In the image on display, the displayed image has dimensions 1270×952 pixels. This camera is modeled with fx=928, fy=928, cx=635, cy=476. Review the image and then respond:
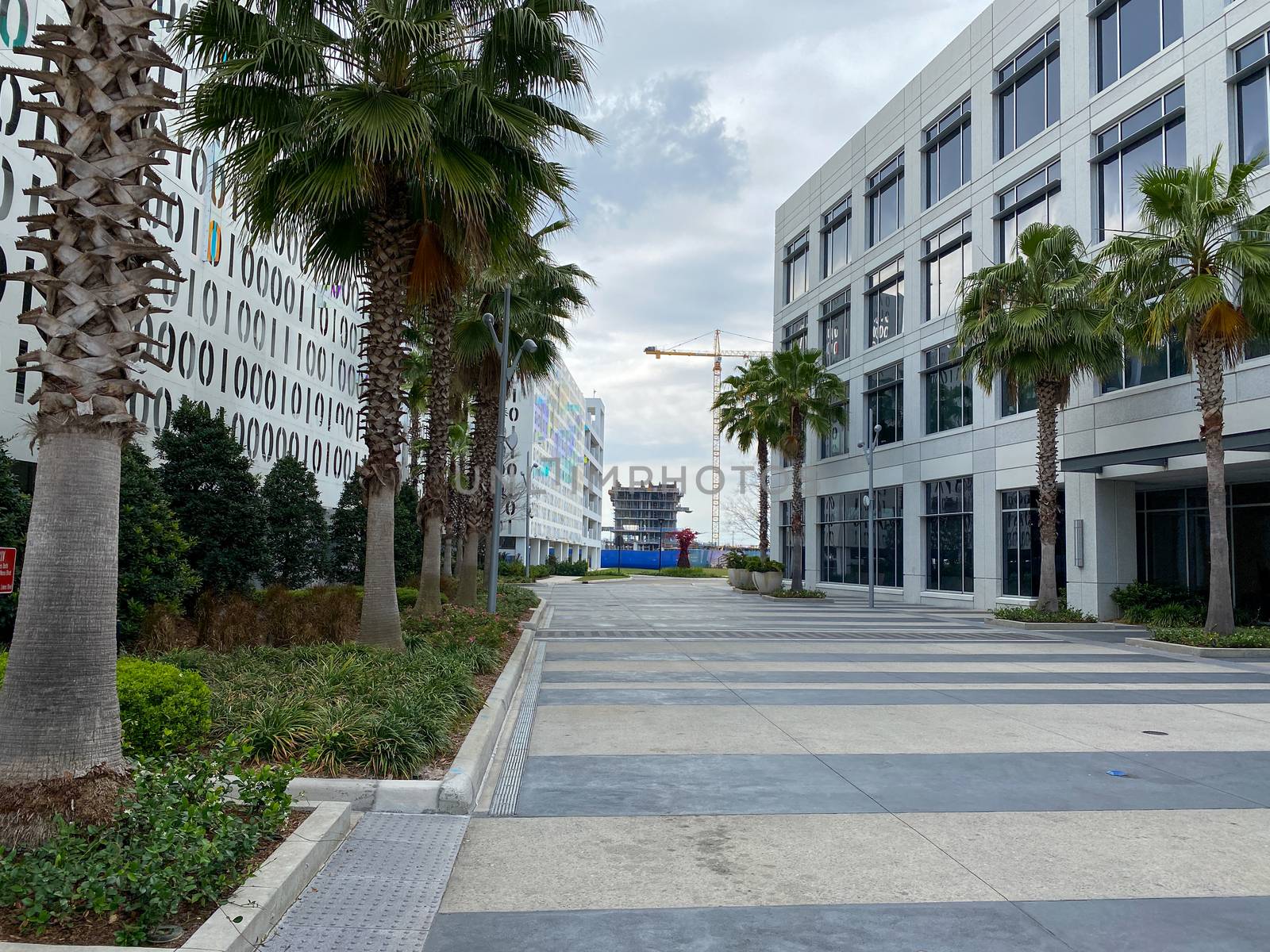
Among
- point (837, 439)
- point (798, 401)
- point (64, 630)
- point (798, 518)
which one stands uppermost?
point (798, 401)

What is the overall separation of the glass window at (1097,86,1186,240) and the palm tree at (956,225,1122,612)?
1.37m

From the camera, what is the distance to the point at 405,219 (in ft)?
43.0

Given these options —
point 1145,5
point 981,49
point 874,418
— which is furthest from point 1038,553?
point 981,49

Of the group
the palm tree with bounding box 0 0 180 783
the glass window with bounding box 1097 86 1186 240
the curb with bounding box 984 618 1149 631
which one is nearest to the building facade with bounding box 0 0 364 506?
the palm tree with bounding box 0 0 180 783

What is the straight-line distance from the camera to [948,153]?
33.7 metres

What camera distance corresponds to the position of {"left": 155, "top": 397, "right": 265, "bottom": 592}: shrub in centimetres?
1853

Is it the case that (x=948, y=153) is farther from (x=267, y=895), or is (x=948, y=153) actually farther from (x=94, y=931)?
(x=94, y=931)

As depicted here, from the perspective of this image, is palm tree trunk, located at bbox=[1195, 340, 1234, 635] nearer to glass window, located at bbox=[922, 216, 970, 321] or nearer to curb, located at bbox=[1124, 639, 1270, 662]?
curb, located at bbox=[1124, 639, 1270, 662]

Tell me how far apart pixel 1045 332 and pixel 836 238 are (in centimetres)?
2157

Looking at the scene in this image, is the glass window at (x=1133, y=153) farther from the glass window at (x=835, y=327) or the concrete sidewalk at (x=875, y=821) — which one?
the glass window at (x=835, y=327)

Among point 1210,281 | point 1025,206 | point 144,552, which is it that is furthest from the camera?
point 1025,206

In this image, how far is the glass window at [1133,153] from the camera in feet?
74.4

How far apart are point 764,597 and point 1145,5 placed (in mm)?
23706

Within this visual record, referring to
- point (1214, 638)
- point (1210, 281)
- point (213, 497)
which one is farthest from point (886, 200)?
point (213, 497)
